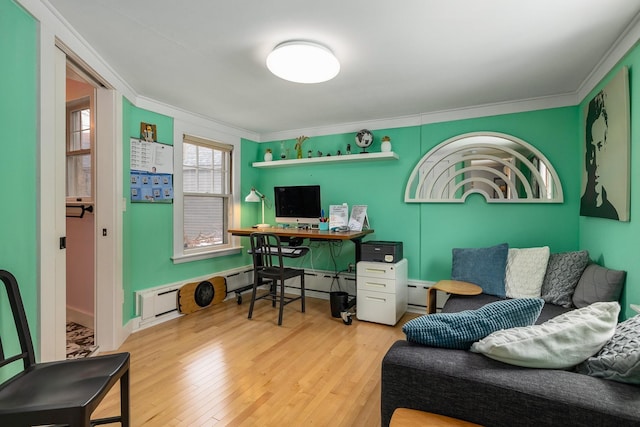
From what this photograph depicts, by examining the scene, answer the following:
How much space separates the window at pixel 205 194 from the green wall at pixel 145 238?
0.23 m

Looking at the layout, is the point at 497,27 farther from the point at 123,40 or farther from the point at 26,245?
the point at 26,245

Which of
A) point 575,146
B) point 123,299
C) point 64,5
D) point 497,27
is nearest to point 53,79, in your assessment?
point 64,5

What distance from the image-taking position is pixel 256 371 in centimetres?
228

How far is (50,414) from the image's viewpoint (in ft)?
3.53

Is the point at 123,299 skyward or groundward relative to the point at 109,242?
groundward

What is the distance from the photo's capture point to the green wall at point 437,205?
2.96 metres

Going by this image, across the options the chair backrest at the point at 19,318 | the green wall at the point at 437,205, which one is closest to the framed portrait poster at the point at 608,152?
the green wall at the point at 437,205

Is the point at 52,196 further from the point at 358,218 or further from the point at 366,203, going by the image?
the point at 366,203

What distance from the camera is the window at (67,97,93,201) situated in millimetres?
3135

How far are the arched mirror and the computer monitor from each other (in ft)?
3.69

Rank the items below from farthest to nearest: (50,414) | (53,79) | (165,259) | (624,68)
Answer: (165,259) → (624,68) → (53,79) → (50,414)

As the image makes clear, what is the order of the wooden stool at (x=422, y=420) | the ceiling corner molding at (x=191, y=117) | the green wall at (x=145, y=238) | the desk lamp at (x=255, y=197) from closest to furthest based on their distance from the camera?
1. the wooden stool at (x=422, y=420)
2. the green wall at (x=145, y=238)
3. the ceiling corner molding at (x=191, y=117)
4. the desk lamp at (x=255, y=197)

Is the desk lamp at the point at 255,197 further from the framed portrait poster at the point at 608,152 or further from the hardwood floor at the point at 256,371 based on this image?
the framed portrait poster at the point at 608,152

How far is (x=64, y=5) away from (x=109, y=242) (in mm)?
1716
